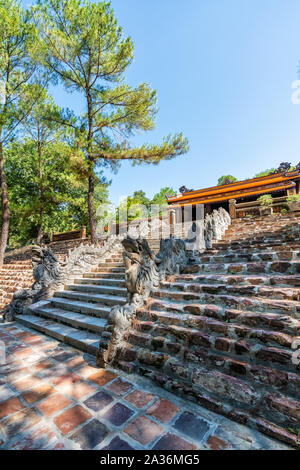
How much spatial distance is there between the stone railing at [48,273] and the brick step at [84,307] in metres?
0.63

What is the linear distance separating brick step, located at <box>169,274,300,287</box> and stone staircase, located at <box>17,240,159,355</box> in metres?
1.32

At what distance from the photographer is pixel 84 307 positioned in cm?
407

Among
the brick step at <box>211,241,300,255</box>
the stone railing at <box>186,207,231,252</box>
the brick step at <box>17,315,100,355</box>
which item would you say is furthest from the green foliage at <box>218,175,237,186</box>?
the brick step at <box>17,315,100,355</box>

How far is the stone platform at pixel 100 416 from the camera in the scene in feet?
4.68

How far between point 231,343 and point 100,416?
133 centimetres

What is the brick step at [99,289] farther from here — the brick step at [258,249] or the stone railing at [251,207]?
the stone railing at [251,207]

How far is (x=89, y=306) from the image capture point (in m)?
4.07

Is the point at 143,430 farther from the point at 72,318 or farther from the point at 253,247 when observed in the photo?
the point at 253,247

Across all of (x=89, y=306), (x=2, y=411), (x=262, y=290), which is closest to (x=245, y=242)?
(x=262, y=290)

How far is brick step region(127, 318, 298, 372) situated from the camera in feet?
5.54

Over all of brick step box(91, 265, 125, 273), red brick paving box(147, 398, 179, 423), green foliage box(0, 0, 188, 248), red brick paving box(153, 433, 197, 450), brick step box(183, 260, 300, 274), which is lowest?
red brick paving box(147, 398, 179, 423)

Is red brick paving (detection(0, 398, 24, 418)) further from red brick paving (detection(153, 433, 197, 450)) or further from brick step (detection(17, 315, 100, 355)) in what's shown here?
red brick paving (detection(153, 433, 197, 450))

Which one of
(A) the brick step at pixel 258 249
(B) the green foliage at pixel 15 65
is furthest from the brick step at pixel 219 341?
(B) the green foliage at pixel 15 65
